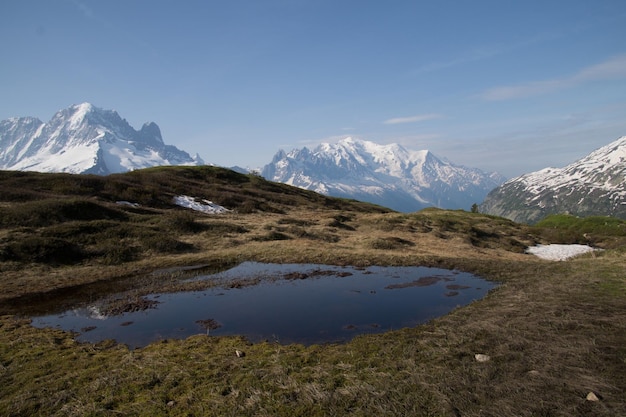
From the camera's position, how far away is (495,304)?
18.7 metres

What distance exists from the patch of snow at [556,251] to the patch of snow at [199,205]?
51861mm

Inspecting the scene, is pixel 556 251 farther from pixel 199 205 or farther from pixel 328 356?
pixel 199 205

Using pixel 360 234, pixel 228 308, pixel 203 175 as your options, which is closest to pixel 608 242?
pixel 360 234

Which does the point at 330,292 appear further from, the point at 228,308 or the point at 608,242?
the point at 608,242

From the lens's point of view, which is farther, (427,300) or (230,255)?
(230,255)

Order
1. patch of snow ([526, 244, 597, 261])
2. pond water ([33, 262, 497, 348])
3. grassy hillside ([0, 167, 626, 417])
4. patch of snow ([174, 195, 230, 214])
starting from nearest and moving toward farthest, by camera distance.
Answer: grassy hillside ([0, 167, 626, 417]) < pond water ([33, 262, 497, 348]) < patch of snow ([526, 244, 597, 261]) < patch of snow ([174, 195, 230, 214])

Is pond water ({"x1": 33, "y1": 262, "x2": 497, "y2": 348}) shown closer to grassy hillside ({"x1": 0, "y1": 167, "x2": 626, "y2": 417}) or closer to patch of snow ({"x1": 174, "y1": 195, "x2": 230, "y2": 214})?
grassy hillside ({"x1": 0, "y1": 167, "x2": 626, "y2": 417})

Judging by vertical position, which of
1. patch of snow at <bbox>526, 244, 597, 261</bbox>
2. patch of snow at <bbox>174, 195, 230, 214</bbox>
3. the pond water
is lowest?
the pond water

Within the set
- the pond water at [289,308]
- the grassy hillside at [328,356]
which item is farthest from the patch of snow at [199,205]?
the pond water at [289,308]

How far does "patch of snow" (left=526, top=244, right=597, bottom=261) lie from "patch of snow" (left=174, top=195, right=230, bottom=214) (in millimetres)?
51861

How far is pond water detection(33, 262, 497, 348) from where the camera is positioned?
16844mm

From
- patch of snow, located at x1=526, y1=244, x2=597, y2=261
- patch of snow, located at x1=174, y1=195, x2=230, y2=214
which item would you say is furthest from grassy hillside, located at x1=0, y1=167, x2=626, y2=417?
patch of snow, located at x1=174, y1=195, x2=230, y2=214

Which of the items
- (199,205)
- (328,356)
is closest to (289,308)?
(328,356)

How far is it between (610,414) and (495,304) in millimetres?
10496
